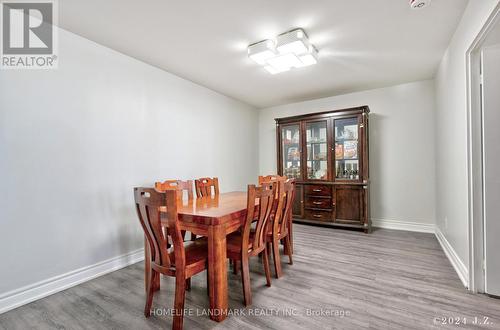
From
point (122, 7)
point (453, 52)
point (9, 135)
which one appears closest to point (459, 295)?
point (453, 52)

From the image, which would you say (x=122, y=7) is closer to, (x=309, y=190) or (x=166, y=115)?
(x=166, y=115)

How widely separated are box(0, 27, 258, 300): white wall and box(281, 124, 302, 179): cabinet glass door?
197cm

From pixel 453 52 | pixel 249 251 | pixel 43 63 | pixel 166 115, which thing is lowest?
pixel 249 251

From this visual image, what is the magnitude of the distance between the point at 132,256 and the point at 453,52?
412 centimetres

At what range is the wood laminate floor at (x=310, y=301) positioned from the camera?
1.67 m

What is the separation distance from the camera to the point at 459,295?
1943 millimetres

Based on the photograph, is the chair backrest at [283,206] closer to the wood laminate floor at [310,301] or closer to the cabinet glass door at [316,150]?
the wood laminate floor at [310,301]

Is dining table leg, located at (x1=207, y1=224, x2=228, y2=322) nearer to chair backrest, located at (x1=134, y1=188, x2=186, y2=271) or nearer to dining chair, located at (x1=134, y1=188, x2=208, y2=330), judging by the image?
dining chair, located at (x1=134, y1=188, x2=208, y2=330)

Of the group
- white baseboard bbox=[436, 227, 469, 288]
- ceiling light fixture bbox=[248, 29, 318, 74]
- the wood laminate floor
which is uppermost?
ceiling light fixture bbox=[248, 29, 318, 74]

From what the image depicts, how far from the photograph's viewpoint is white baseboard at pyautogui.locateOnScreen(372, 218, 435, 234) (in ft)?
12.2

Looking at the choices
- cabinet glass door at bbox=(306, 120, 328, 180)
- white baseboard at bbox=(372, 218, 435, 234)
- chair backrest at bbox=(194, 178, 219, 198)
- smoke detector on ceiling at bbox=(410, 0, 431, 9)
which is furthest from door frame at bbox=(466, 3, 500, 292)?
chair backrest at bbox=(194, 178, 219, 198)

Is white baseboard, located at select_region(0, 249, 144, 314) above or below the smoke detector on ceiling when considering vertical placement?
below

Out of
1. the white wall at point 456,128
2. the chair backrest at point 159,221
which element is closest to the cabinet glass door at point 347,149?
the white wall at point 456,128

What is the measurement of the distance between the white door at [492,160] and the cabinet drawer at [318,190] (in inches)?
86.9
